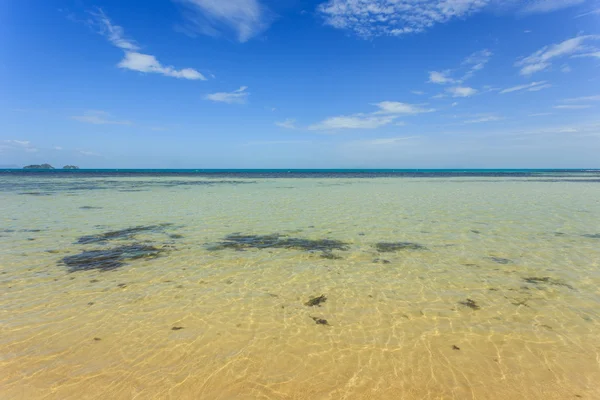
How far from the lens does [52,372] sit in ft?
15.9

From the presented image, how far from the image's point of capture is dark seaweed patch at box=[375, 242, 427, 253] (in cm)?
1160

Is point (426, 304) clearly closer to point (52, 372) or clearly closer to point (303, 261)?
point (303, 261)

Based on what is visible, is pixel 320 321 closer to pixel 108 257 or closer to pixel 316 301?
pixel 316 301

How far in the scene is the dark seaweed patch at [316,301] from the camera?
7.22 meters

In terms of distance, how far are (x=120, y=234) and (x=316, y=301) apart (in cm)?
1092

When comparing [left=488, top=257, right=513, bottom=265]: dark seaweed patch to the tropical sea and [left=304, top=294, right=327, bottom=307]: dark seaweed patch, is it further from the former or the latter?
[left=304, top=294, right=327, bottom=307]: dark seaweed patch

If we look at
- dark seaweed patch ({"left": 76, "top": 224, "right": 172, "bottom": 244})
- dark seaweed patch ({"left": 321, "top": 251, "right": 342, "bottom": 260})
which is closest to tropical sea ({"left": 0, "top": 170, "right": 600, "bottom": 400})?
dark seaweed patch ({"left": 321, "top": 251, "right": 342, "bottom": 260})

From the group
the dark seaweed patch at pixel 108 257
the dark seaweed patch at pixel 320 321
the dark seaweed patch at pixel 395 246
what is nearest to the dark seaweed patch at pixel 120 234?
the dark seaweed patch at pixel 108 257

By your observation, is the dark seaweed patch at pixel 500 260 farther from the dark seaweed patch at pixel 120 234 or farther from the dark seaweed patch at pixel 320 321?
the dark seaweed patch at pixel 120 234

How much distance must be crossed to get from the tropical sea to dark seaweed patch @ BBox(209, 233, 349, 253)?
0.12 m

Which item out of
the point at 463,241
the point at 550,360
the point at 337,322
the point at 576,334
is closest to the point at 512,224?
the point at 463,241

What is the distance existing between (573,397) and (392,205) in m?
19.7

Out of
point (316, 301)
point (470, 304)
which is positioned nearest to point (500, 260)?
point (470, 304)

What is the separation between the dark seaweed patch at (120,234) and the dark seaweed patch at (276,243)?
4390 millimetres
